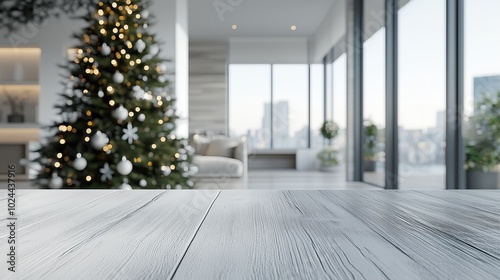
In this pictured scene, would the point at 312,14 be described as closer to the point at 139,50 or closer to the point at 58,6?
the point at 58,6

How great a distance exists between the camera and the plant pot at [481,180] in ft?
11.4

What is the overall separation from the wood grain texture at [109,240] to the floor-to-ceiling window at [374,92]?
5.43m

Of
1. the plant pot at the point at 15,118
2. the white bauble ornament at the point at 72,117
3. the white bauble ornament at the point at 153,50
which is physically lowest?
the white bauble ornament at the point at 72,117

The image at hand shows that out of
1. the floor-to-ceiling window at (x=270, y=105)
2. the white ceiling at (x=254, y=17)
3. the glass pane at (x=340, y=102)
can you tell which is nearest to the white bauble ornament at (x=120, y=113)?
→ the white ceiling at (x=254, y=17)

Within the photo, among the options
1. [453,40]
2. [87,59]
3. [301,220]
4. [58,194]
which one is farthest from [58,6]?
[301,220]

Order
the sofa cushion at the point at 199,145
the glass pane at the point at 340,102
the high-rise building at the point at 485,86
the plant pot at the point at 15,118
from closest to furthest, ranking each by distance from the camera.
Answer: the high-rise building at the point at 485,86
the plant pot at the point at 15,118
the sofa cushion at the point at 199,145
the glass pane at the point at 340,102

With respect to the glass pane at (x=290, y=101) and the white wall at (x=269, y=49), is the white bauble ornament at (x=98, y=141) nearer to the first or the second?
the white wall at (x=269, y=49)

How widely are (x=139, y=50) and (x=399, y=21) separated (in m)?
3.05

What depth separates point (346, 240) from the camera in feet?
1.62

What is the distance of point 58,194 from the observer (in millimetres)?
888

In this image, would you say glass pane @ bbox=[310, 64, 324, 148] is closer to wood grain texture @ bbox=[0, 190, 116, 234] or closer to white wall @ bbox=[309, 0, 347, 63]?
white wall @ bbox=[309, 0, 347, 63]

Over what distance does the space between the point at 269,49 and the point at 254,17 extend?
177cm

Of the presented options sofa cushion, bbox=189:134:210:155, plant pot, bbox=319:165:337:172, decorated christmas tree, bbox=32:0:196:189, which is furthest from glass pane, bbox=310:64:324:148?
decorated christmas tree, bbox=32:0:196:189

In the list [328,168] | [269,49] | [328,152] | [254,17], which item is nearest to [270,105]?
[269,49]
